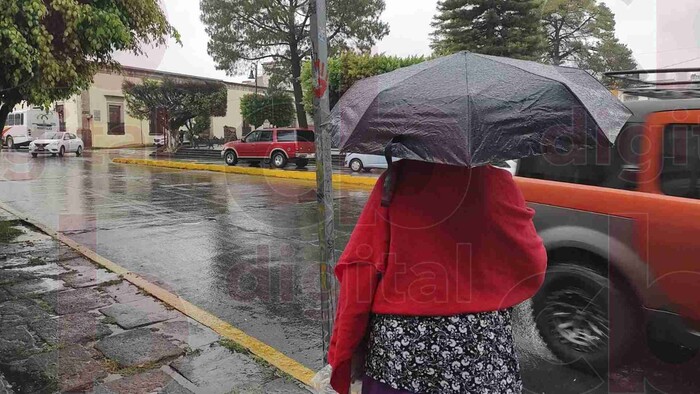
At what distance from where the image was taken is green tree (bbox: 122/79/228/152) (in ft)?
104

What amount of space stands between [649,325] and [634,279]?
12.4 inches

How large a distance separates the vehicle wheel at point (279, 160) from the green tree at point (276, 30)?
31.9 feet

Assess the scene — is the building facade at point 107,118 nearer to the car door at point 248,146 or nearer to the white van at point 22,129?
the white van at point 22,129

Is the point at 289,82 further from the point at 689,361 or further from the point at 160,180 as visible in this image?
the point at 689,361

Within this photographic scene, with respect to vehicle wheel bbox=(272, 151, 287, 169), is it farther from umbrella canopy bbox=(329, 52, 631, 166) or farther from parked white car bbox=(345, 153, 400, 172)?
umbrella canopy bbox=(329, 52, 631, 166)

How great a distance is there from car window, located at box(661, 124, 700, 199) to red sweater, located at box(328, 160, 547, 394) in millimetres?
2071

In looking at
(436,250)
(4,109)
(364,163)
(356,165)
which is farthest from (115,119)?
(436,250)

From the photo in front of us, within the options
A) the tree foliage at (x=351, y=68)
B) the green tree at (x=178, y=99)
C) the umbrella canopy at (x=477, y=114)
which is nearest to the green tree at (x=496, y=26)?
the tree foliage at (x=351, y=68)

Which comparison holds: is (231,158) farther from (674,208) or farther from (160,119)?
(674,208)

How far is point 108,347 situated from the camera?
4047mm

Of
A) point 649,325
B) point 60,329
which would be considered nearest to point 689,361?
point 649,325

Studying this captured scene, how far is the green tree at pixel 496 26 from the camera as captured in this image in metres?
27.4

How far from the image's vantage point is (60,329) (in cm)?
437

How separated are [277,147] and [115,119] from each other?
2425cm
